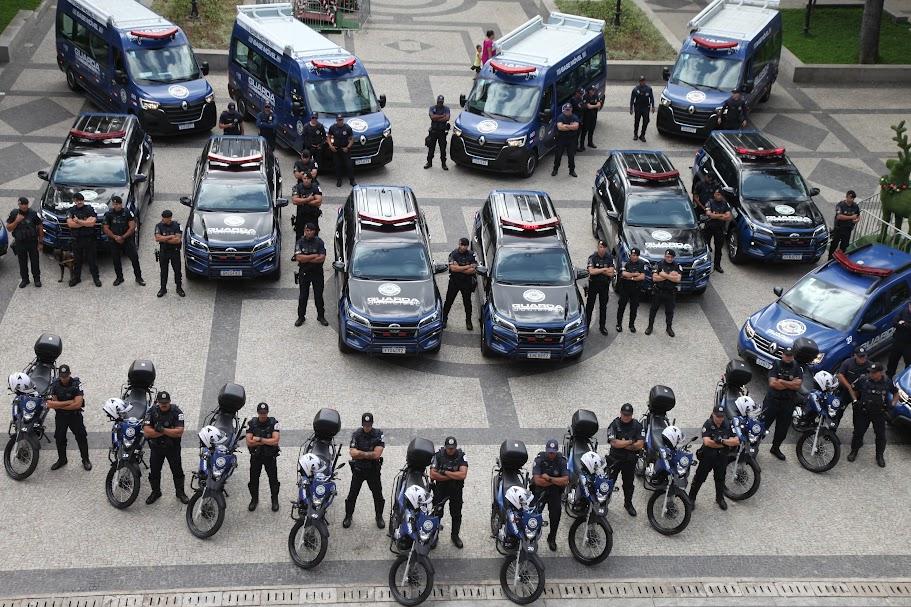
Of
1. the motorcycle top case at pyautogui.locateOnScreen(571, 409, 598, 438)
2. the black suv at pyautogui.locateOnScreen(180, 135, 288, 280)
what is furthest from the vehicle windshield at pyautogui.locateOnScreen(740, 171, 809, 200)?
the motorcycle top case at pyautogui.locateOnScreen(571, 409, 598, 438)

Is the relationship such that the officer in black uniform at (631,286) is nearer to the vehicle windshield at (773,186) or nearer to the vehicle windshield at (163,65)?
the vehicle windshield at (773,186)

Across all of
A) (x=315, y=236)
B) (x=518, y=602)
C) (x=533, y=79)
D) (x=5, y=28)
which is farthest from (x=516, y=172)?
(x=5, y=28)

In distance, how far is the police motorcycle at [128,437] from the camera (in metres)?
12.9

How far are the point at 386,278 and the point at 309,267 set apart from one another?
128 centimetres

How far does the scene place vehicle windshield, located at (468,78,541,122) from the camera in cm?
2364

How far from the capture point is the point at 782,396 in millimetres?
14586

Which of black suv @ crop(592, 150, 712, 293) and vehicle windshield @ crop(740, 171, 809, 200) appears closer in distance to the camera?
black suv @ crop(592, 150, 712, 293)

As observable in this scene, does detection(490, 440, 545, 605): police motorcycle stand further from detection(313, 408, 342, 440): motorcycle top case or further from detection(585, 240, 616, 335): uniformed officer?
detection(585, 240, 616, 335): uniformed officer

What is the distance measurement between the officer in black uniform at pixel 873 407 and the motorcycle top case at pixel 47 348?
33.6 ft

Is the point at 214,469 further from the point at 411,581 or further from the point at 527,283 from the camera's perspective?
the point at 527,283

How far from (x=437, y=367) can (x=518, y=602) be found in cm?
522

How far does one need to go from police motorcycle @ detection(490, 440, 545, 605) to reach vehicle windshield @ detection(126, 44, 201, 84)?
15.2 metres

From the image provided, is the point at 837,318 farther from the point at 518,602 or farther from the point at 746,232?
the point at 518,602

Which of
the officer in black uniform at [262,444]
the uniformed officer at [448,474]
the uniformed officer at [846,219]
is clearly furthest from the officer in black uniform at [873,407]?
the officer in black uniform at [262,444]
